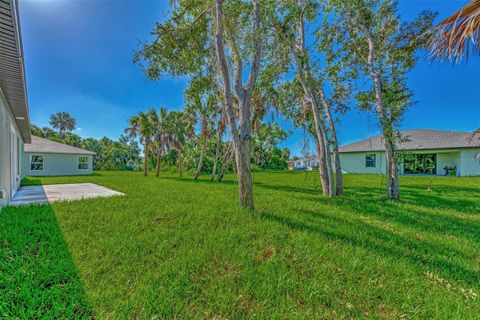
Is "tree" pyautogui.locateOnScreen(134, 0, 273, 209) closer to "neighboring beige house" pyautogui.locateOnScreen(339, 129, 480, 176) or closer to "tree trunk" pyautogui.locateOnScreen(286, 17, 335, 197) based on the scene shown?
"tree trunk" pyautogui.locateOnScreen(286, 17, 335, 197)

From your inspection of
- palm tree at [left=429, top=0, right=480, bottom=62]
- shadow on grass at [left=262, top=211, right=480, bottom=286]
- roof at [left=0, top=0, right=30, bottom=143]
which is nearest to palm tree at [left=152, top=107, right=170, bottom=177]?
Result: roof at [left=0, top=0, right=30, bottom=143]

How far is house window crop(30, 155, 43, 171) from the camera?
18.2 m

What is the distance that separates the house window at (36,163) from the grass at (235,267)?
1930 cm

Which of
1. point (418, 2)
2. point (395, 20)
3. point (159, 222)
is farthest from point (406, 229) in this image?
point (418, 2)

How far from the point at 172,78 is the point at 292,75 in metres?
5.17

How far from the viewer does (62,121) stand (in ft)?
166

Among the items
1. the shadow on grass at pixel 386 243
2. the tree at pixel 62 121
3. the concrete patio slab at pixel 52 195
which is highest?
the tree at pixel 62 121

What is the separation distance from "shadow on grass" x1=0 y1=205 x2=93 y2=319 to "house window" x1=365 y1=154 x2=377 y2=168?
25.3 metres

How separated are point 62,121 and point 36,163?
141ft

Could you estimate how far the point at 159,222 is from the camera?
173 inches

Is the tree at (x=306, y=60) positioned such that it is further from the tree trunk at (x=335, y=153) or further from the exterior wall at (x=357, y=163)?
the exterior wall at (x=357, y=163)

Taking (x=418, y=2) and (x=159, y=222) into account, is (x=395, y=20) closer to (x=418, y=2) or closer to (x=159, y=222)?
(x=418, y=2)

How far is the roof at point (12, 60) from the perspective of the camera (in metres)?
3.02

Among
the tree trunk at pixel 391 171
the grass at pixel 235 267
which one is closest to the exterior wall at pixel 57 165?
the grass at pixel 235 267
